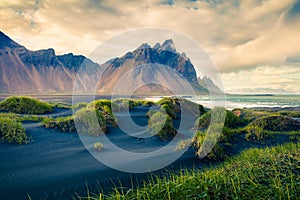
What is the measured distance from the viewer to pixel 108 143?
6.91 metres

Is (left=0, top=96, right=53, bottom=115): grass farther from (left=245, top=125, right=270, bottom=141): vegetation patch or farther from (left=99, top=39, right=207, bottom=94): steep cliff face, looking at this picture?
(left=245, top=125, right=270, bottom=141): vegetation patch

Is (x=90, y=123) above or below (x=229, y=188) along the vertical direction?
above

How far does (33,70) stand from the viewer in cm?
15262

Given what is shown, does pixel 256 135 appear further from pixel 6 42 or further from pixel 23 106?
pixel 6 42

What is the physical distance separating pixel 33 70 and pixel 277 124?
168 meters

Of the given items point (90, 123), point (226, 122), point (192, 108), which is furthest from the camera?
point (192, 108)

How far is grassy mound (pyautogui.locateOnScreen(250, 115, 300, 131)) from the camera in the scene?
9672mm

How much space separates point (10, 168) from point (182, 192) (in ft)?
11.5

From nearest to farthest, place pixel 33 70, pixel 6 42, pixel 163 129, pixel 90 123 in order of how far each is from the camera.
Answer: pixel 90 123 → pixel 163 129 → pixel 33 70 → pixel 6 42

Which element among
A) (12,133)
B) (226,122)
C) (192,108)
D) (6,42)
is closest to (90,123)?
(12,133)

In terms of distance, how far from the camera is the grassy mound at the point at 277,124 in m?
9.67

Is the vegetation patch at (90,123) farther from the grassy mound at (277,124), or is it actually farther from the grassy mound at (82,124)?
the grassy mound at (277,124)

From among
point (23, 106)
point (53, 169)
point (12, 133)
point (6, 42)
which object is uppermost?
point (6, 42)

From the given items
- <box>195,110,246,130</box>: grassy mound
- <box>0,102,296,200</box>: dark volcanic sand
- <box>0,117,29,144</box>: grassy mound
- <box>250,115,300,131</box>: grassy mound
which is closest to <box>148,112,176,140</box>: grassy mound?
<box>0,102,296,200</box>: dark volcanic sand
